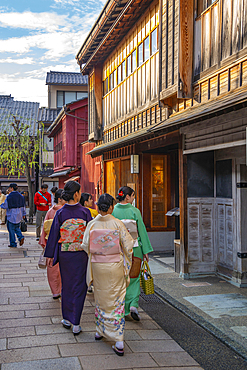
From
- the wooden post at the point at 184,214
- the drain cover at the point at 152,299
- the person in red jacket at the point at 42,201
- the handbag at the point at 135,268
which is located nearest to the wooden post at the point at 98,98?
the person in red jacket at the point at 42,201

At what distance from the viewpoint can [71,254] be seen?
5090 millimetres

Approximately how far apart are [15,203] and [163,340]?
8.90 metres

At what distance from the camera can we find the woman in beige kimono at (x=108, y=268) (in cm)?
454

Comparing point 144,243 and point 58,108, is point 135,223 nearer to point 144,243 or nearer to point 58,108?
point 144,243

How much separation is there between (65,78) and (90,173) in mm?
18985

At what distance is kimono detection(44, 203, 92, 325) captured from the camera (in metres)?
5.04

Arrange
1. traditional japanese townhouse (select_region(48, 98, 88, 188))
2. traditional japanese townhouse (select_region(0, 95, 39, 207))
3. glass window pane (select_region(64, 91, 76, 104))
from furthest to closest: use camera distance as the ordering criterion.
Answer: traditional japanese townhouse (select_region(0, 95, 39, 207)), glass window pane (select_region(64, 91, 76, 104)), traditional japanese townhouse (select_region(48, 98, 88, 188))

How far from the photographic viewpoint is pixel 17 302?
6328 millimetres

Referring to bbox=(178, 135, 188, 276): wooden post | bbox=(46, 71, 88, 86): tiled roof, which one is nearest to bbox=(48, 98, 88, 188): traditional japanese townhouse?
bbox=(46, 71, 88, 86): tiled roof

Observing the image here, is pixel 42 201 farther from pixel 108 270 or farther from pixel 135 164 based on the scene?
pixel 108 270

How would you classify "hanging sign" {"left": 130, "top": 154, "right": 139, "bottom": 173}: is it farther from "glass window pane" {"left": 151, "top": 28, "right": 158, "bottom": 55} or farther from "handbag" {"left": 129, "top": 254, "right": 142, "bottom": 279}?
"handbag" {"left": 129, "top": 254, "right": 142, "bottom": 279}

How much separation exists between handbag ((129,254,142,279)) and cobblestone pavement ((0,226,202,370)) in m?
0.68

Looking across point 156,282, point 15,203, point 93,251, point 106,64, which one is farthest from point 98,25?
point 93,251

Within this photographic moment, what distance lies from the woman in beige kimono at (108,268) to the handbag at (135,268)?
0.84 metres
